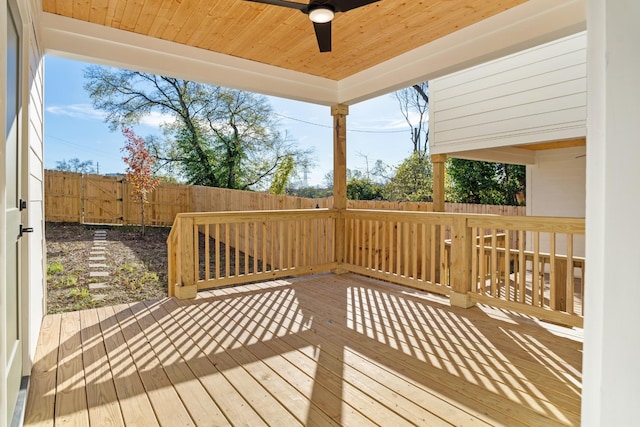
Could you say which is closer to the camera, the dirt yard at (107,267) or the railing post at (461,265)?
the railing post at (461,265)

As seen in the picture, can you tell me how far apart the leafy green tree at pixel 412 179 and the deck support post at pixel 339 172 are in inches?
364

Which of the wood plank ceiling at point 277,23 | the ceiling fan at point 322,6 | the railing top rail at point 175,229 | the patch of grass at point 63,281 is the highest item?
the wood plank ceiling at point 277,23

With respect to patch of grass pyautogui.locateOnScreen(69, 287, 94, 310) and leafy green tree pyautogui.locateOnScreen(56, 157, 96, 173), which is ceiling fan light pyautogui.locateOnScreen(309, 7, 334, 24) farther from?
leafy green tree pyautogui.locateOnScreen(56, 157, 96, 173)

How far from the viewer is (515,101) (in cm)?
523

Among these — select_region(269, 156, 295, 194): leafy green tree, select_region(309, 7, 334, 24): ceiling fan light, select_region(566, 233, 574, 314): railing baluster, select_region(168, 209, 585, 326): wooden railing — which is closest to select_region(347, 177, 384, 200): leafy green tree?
select_region(269, 156, 295, 194): leafy green tree

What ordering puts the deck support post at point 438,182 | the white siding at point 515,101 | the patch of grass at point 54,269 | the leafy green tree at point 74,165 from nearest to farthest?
the white siding at point 515,101 < the deck support post at point 438,182 < the patch of grass at point 54,269 < the leafy green tree at point 74,165

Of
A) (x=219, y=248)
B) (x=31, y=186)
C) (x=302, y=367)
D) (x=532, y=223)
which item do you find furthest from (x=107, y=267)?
(x=532, y=223)

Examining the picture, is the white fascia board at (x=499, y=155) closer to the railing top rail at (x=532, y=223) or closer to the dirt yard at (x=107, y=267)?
the railing top rail at (x=532, y=223)

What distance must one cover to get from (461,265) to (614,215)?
3.23 metres

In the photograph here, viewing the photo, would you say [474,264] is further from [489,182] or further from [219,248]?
[489,182]

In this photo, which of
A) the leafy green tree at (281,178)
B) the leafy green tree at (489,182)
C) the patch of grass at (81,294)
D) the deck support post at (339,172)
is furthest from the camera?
the leafy green tree at (281,178)

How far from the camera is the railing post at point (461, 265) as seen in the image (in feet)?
12.1

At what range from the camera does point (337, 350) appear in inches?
105

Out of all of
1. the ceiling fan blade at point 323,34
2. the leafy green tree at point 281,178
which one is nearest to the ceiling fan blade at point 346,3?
the ceiling fan blade at point 323,34
